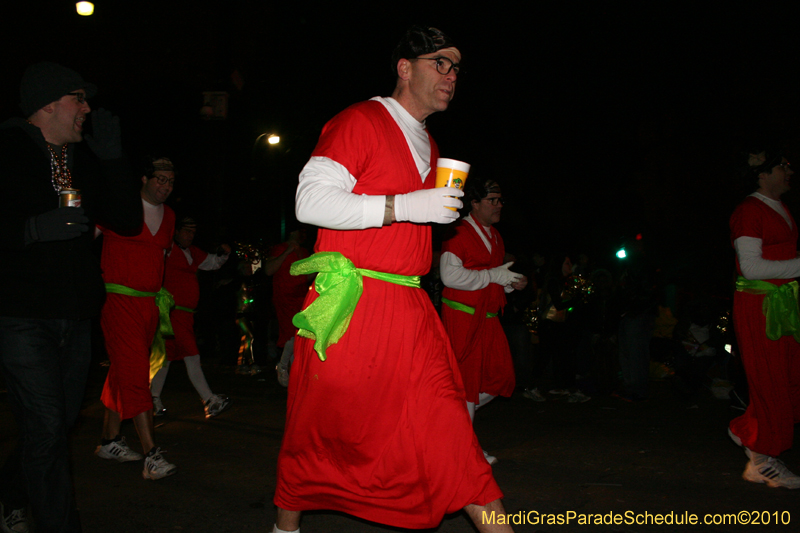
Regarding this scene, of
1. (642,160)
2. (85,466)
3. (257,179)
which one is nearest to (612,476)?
(85,466)

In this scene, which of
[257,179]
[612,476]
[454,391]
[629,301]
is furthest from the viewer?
[257,179]

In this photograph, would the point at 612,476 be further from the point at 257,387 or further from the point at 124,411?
the point at 257,387

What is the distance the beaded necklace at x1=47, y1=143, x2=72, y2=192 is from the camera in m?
2.83

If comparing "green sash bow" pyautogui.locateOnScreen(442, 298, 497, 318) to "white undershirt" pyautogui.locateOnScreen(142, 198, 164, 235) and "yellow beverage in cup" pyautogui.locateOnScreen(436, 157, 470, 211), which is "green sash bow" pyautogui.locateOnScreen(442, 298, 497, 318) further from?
"yellow beverage in cup" pyautogui.locateOnScreen(436, 157, 470, 211)

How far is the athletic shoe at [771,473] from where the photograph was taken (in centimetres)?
398

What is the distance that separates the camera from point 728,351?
762 centimetres

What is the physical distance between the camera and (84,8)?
13.2 metres

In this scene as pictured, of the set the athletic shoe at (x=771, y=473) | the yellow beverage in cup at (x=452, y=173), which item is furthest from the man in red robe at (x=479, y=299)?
the yellow beverage in cup at (x=452, y=173)

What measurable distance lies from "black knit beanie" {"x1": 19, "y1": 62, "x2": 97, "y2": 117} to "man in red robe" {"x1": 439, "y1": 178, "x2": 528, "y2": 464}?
2.50 meters

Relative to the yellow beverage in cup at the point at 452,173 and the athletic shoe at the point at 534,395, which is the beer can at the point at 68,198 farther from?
the athletic shoe at the point at 534,395

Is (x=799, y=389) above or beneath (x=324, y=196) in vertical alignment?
beneath

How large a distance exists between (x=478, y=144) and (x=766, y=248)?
12002 millimetres

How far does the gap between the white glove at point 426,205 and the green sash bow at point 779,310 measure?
9.24 ft

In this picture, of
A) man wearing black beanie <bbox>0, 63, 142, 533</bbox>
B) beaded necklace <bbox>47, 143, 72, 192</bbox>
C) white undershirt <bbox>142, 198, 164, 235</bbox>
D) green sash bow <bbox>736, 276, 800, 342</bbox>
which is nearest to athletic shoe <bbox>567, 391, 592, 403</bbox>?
green sash bow <bbox>736, 276, 800, 342</bbox>
